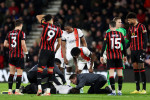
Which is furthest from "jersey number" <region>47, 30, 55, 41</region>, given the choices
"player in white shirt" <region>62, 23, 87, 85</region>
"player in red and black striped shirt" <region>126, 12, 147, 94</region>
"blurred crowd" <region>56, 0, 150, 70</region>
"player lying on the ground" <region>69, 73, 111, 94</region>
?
"blurred crowd" <region>56, 0, 150, 70</region>

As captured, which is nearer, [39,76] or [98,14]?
[39,76]

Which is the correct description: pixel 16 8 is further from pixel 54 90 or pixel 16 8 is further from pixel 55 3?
pixel 54 90

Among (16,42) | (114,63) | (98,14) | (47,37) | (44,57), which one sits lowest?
(114,63)

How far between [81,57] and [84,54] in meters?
0.22

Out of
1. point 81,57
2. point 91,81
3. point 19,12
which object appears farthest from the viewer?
point 19,12

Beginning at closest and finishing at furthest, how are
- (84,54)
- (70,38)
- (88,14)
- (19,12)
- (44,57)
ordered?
(44,57) → (84,54) → (70,38) → (88,14) → (19,12)

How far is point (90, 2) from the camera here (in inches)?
866

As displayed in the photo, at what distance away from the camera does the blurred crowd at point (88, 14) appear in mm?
20125

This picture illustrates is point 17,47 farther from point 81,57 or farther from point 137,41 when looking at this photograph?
point 137,41

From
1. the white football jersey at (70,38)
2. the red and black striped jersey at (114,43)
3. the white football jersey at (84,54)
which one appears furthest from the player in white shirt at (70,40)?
the red and black striped jersey at (114,43)

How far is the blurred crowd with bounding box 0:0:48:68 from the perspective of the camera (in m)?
22.4

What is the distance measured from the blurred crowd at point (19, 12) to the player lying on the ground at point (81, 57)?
885 cm

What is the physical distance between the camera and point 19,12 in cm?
2342


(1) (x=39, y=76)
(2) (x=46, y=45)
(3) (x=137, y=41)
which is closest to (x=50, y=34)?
(2) (x=46, y=45)
